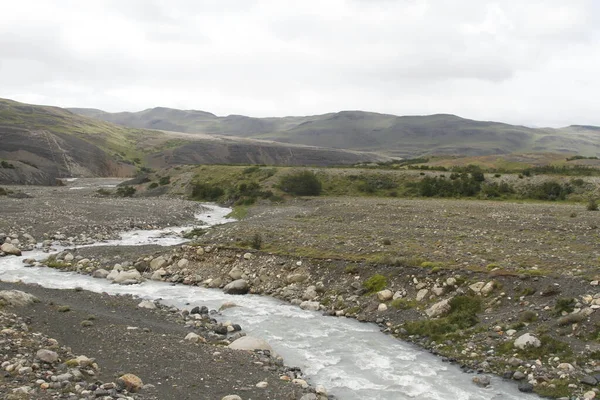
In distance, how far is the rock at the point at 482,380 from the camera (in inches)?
576

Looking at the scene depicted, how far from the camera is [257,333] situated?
19.5 m

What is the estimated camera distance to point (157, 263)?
98.6 ft

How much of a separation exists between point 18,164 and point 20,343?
11461cm

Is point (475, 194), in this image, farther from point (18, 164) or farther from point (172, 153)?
point (172, 153)

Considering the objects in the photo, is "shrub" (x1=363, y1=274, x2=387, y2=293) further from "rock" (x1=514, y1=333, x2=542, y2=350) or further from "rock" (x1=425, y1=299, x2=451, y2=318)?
"rock" (x1=514, y1=333, x2=542, y2=350)

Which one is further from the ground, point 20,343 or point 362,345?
point 20,343

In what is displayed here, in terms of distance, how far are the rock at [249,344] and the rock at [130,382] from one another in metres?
4.81

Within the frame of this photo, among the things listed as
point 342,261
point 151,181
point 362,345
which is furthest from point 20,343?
point 151,181

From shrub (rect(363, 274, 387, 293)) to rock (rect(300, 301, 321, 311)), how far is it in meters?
2.56

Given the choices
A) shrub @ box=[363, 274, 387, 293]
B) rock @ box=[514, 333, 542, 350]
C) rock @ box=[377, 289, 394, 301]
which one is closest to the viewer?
rock @ box=[514, 333, 542, 350]

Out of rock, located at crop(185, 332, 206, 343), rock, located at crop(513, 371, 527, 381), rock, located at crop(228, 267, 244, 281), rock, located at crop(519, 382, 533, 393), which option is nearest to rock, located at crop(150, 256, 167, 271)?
rock, located at crop(228, 267, 244, 281)

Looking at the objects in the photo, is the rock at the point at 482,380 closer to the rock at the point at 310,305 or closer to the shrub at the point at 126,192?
the rock at the point at 310,305

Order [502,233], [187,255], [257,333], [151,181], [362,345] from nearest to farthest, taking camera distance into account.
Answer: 1. [362,345]
2. [257,333]
3. [187,255]
4. [502,233]
5. [151,181]

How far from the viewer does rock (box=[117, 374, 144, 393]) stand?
1208 cm
